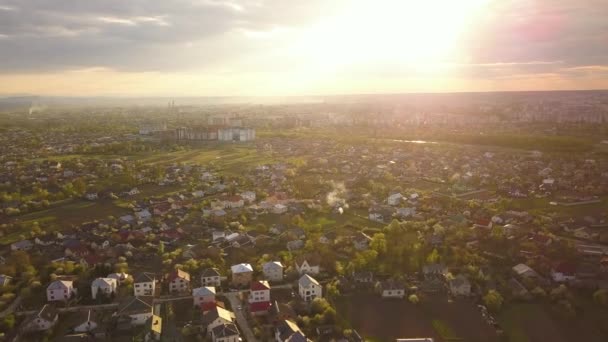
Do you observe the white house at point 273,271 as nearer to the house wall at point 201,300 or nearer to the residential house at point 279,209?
the house wall at point 201,300

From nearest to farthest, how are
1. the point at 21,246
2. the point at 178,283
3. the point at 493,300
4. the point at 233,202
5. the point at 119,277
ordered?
the point at 493,300 → the point at 178,283 → the point at 119,277 → the point at 21,246 → the point at 233,202

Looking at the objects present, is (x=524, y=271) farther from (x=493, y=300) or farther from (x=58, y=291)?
(x=58, y=291)

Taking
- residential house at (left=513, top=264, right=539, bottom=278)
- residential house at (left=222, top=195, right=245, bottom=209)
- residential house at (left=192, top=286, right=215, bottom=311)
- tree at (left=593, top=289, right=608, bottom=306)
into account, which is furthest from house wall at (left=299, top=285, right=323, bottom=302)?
residential house at (left=222, top=195, right=245, bottom=209)

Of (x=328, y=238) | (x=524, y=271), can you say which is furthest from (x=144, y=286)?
(x=524, y=271)

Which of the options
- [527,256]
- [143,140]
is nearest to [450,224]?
[527,256]

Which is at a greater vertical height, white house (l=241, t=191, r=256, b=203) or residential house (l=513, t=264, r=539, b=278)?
white house (l=241, t=191, r=256, b=203)

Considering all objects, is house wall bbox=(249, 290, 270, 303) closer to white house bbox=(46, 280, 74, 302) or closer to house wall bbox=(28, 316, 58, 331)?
house wall bbox=(28, 316, 58, 331)
